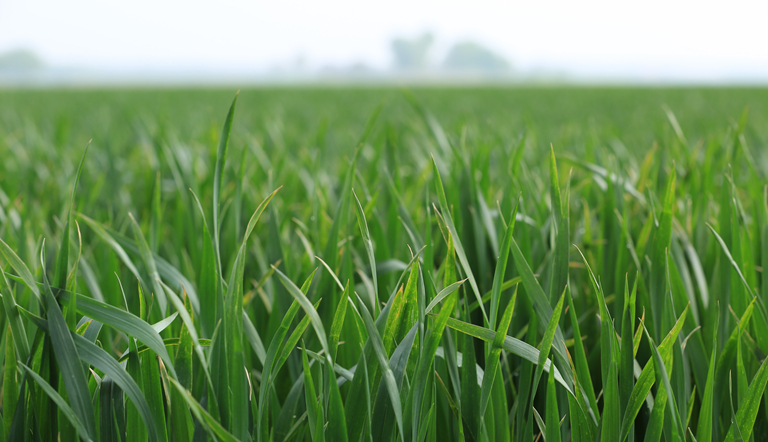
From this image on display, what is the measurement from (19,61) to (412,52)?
36.8 meters

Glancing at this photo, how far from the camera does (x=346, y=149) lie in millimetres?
1749

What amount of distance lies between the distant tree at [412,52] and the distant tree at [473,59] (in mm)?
2985

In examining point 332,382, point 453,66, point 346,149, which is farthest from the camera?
point 453,66

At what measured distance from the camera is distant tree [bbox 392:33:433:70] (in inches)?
1807

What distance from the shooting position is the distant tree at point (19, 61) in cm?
4628

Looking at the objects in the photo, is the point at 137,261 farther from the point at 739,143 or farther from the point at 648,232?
the point at 739,143

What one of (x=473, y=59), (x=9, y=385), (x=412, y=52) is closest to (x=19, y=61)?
(x=412, y=52)

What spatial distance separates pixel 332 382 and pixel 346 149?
1.49 m

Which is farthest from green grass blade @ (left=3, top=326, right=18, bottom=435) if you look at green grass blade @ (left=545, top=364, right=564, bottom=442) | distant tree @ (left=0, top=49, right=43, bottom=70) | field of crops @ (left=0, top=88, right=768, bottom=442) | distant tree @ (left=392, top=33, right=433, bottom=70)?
distant tree @ (left=0, top=49, right=43, bottom=70)

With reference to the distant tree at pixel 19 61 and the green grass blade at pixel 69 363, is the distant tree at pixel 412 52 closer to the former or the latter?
the distant tree at pixel 19 61

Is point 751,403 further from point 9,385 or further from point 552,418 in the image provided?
point 9,385

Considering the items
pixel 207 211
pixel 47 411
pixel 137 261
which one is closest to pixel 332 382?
pixel 47 411

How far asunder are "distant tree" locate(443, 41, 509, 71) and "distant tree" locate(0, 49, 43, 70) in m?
38.8

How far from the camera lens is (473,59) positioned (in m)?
49.4
